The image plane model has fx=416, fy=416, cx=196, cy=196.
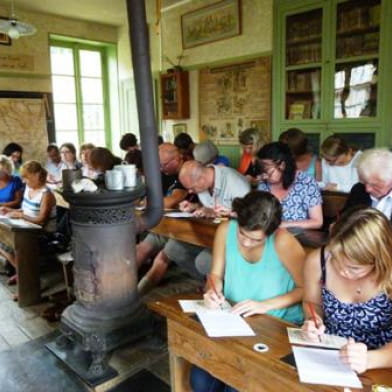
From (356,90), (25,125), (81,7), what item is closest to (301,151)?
(356,90)

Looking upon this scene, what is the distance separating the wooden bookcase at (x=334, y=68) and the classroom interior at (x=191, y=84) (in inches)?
0.4

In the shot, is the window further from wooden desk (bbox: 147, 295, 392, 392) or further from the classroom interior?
wooden desk (bbox: 147, 295, 392, 392)

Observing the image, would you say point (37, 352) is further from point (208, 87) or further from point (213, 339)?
point (208, 87)

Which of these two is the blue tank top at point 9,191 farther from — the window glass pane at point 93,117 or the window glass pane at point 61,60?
the window glass pane at point 93,117

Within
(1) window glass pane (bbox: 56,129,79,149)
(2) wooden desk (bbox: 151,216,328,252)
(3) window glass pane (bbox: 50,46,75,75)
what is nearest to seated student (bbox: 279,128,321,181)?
(2) wooden desk (bbox: 151,216,328,252)

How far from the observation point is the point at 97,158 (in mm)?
3506

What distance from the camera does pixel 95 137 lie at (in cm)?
748

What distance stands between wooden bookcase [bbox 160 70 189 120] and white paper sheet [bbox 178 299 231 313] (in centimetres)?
462

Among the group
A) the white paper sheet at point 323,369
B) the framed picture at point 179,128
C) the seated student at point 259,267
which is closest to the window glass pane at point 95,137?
the framed picture at point 179,128

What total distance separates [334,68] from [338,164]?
121 cm

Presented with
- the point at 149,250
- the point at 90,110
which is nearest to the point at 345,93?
the point at 149,250

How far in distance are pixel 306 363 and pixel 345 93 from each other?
363 cm

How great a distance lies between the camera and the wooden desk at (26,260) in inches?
127

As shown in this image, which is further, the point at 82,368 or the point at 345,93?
the point at 345,93
